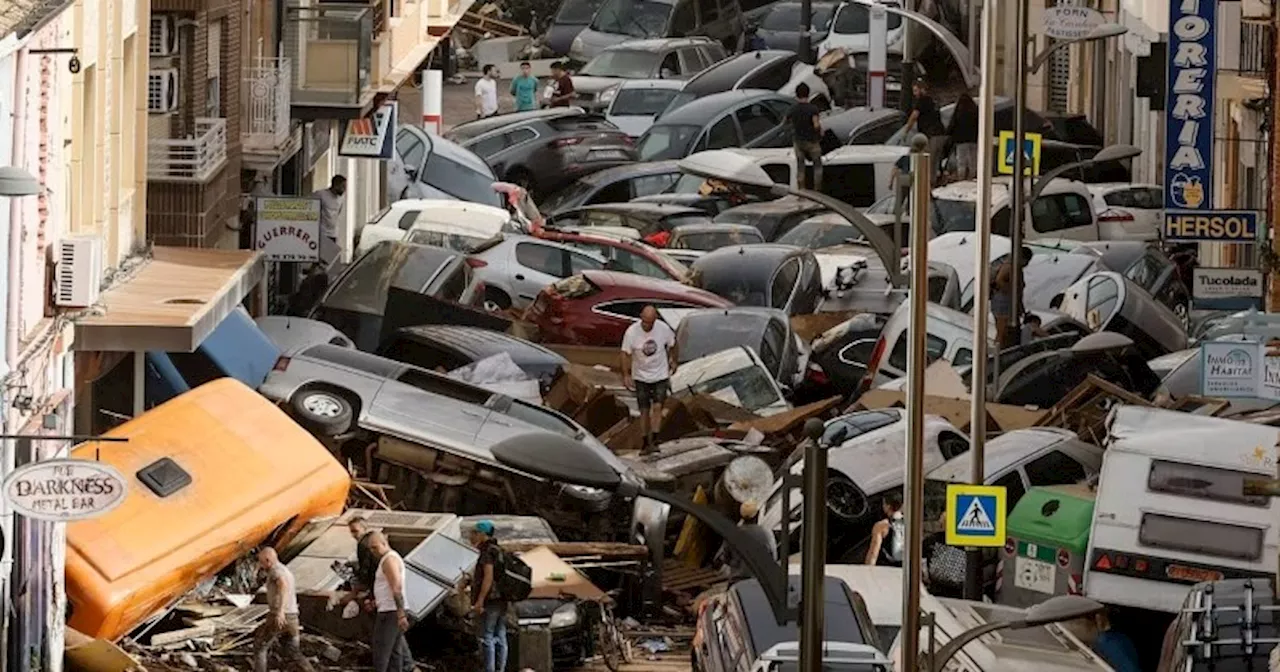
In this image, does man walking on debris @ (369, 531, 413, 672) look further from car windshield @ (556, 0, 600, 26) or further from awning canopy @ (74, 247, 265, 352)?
car windshield @ (556, 0, 600, 26)

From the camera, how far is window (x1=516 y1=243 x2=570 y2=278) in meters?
39.8

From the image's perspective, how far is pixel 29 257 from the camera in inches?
950

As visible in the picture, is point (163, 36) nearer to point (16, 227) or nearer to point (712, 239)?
point (16, 227)

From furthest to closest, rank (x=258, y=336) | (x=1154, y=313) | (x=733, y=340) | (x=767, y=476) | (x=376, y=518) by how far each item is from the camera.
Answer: (x=1154, y=313), (x=733, y=340), (x=258, y=336), (x=767, y=476), (x=376, y=518)

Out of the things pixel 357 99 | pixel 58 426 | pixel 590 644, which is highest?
pixel 357 99

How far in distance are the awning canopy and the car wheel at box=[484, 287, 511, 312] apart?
8554 millimetres

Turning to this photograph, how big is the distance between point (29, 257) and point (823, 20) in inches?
1835

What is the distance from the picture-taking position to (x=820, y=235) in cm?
4391

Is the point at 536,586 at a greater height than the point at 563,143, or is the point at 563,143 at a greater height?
the point at 563,143

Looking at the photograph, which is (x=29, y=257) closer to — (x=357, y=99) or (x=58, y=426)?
(x=58, y=426)

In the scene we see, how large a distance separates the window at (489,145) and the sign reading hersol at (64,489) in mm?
32803

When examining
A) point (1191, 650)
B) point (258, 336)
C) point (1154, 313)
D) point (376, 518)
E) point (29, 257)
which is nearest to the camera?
point (1191, 650)

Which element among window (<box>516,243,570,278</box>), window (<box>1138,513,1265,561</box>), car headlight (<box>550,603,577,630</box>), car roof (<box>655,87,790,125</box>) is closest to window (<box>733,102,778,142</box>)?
car roof (<box>655,87,790,125</box>)

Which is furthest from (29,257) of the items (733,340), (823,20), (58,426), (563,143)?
(823,20)
